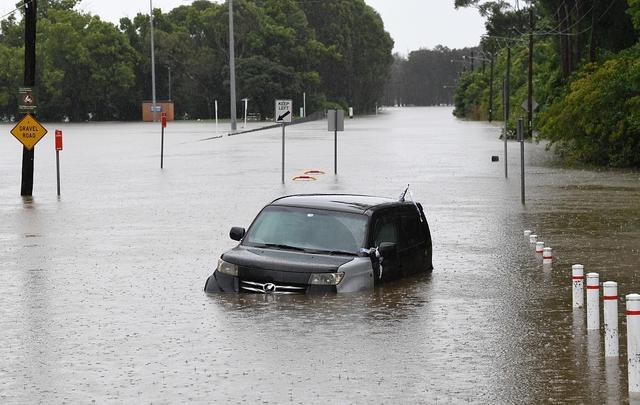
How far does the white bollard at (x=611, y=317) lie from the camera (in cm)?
1098

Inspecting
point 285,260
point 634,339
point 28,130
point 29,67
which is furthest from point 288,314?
point 29,67

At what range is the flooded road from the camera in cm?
1077

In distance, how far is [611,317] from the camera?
36.9ft

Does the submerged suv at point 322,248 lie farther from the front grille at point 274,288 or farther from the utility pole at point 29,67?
the utility pole at point 29,67

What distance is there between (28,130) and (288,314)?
20169mm

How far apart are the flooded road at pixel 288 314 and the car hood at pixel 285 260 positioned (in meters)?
0.36

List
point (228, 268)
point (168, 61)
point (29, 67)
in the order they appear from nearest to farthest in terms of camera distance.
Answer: point (228, 268) < point (29, 67) < point (168, 61)

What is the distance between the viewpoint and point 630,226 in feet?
82.3

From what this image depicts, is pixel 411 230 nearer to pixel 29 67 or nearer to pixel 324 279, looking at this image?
pixel 324 279

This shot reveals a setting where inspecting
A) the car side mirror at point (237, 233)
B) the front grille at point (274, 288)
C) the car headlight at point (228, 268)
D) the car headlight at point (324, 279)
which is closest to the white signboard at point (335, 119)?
the car side mirror at point (237, 233)

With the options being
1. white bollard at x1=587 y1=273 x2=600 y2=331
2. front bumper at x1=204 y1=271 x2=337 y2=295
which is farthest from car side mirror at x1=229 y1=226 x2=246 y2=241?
white bollard at x1=587 y1=273 x2=600 y2=331

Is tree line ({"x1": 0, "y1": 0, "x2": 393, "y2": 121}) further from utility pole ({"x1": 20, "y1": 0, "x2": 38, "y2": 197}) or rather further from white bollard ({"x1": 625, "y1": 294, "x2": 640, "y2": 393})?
white bollard ({"x1": 625, "y1": 294, "x2": 640, "y2": 393})

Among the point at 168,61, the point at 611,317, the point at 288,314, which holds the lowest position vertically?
the point at 288,314

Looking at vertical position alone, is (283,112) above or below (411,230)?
above
